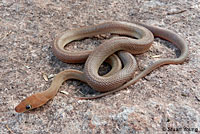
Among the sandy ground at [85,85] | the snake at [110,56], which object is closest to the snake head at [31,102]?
the snake at [110,56]

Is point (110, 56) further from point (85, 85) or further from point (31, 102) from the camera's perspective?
point (31, 102)

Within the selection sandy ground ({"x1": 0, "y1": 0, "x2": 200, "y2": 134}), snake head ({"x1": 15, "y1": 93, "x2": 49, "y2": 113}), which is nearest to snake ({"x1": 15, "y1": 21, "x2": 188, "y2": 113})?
snake head ({"x1": 15, "y1": 93, "x2": 49, "y2": 113})

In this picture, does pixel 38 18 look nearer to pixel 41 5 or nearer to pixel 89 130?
pixel 41 5

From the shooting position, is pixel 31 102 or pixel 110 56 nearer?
pixel 31 102

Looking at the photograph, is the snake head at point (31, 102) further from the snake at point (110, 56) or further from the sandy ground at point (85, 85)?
the sandy ground at point (85, 85)

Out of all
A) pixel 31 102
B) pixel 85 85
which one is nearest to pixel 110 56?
pixel 85 85

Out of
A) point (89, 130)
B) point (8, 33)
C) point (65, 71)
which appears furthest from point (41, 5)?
point (89, 130)

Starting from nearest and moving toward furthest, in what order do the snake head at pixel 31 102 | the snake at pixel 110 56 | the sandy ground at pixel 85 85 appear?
1. the sandy ground at pixel 85 85
2. the snake head at pixel 31 102
3. the snake at pixel 110 56
